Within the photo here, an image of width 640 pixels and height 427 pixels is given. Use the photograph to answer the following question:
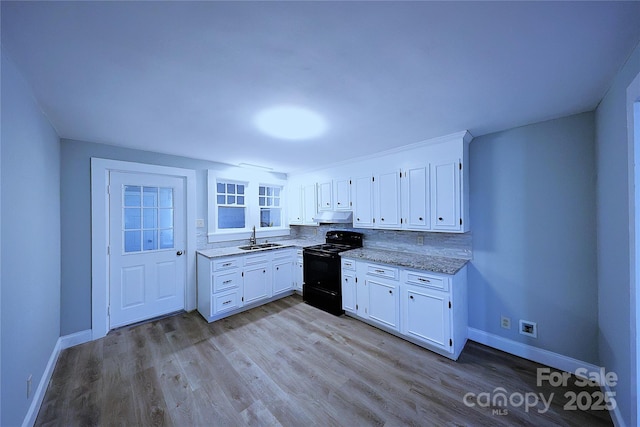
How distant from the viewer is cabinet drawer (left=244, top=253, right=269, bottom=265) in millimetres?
3497

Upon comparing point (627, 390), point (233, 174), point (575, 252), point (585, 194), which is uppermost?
point (233, 174)

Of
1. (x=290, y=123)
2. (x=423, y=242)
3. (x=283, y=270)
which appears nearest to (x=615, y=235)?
(x=423, y=242)

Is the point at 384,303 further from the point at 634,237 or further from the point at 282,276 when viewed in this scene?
the point at 634,237

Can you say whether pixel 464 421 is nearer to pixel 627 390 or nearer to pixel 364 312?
pixel 627 390

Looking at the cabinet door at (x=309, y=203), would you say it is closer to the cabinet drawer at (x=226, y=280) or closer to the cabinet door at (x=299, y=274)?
the cabinet door at (x=299, y=274)

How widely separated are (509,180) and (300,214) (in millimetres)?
3209

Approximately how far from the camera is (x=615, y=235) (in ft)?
5.19

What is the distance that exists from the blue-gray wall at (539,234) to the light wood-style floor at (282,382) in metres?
0.45

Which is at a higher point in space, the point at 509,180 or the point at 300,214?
the point at 509,180

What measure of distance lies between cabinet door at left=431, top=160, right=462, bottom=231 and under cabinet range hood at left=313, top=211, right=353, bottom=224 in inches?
49.8

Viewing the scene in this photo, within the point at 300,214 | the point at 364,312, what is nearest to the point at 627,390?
the point at 364,312

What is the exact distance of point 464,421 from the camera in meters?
1.62

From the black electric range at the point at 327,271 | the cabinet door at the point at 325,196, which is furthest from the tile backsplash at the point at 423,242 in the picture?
the cabinet door at the point at 325,196

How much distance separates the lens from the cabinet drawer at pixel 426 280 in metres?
2.32
